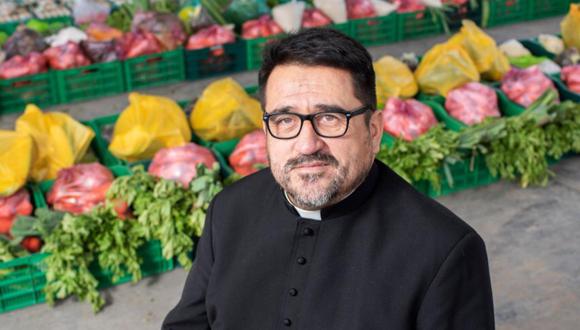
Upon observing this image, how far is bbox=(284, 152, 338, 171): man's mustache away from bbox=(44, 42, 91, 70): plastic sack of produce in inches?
182

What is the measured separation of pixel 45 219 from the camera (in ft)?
12.6

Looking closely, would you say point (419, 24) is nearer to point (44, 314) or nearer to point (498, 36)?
point (498, 36)

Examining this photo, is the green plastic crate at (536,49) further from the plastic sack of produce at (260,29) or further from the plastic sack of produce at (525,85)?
the plastic sack of produce at (260,29)

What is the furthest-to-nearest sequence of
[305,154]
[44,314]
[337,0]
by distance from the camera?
1. [337,0]
2. [44,314]
3. [305,154]

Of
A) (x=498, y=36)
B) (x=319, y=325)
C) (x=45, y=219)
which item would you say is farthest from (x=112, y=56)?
(x=319, y=325)

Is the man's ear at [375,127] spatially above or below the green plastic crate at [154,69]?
above

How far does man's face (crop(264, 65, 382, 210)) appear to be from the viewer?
81.3 inches

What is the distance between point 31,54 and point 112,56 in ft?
2.14

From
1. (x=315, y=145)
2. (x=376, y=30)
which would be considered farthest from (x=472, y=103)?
(x=315, y=145)

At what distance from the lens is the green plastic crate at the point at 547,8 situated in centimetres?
853

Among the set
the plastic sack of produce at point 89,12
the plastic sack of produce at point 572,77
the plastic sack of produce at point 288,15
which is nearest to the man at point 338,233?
the plastic sack of produce at point 572,77

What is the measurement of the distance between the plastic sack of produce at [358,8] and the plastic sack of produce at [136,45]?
1.95 m

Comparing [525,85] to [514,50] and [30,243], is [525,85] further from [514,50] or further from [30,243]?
[30,243]

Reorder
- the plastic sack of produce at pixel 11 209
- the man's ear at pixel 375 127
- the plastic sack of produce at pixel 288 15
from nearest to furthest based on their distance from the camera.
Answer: the man's ear at pixel 375 127 → the plastic sack of produce at pixel 11 209 → the plastic sack of produce at pixel 288 15
